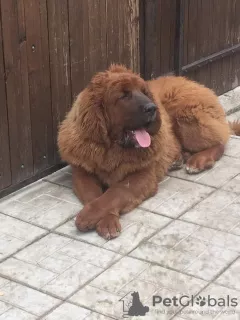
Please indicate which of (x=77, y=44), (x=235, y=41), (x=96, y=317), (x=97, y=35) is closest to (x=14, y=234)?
(x=96, y=317)

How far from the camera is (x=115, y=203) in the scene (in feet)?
16.5

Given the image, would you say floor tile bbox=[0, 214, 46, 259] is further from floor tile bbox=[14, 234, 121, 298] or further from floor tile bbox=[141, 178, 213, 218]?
floor tile bbox=[141, 178, 213, 218]

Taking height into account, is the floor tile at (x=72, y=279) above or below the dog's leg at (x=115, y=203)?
below

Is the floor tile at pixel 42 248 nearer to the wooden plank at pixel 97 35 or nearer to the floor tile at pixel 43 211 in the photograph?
the floor tile at pixel 43 211

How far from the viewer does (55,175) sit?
5.91 metres

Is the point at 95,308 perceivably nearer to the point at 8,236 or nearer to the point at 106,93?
the point at 8,236

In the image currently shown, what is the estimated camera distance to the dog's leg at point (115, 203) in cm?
482

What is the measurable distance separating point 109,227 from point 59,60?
1.70 metres

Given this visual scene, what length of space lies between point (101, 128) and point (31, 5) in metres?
1.19

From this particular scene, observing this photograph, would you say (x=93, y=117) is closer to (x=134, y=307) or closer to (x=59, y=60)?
(x=59, y=60)

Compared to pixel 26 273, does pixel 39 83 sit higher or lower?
higher

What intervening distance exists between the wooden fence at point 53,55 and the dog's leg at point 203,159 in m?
1.17

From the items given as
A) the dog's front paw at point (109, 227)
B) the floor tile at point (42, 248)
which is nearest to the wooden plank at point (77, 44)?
the dog's front paw at point (109, 227)

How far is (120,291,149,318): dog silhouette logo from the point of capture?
155 inches
